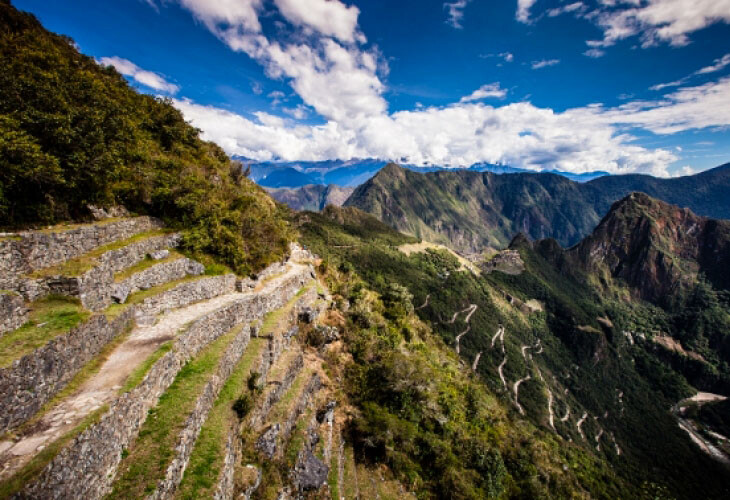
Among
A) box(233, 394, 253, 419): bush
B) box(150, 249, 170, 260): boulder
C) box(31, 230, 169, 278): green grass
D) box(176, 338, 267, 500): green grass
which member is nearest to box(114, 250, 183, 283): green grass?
box(150, 249, 170, 260): boulder

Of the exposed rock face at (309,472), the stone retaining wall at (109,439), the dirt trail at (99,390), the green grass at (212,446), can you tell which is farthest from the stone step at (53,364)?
the exposed rock face at (309,472)

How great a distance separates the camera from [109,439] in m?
10.3

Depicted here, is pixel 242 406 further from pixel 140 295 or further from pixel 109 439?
pixel 140 295

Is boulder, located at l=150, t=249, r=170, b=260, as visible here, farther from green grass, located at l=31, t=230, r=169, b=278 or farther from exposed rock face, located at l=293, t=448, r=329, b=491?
exposed rock face, located at l=293, t=448, r=329, b=491

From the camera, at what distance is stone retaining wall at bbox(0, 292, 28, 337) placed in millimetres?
11266

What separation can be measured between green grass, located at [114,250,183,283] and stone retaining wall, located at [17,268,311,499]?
5285 mm

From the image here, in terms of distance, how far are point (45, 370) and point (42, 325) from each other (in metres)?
2.33

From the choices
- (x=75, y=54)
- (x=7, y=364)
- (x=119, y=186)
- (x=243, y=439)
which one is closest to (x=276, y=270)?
(x=119, y=186)

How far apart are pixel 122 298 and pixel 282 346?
10947 mm

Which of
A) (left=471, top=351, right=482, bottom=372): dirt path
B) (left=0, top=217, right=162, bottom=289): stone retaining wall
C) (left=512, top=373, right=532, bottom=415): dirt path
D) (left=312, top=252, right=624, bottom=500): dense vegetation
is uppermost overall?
(left=0, top=217, right=162, bottom=289): stone retaining wall

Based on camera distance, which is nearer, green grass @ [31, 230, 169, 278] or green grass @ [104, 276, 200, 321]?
green grass @ [31, 230, 169, 278]

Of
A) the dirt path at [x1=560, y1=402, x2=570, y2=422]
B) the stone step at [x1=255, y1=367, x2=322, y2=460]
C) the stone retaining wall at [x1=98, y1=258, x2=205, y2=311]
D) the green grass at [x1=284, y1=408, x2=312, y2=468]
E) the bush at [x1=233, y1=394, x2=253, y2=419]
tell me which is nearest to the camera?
the stone retaining wall at [x1=98, y1=258, x2=205, y2=311]

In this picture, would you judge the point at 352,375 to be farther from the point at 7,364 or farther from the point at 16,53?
the point at 16,53

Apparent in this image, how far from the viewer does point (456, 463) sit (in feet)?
94.5
